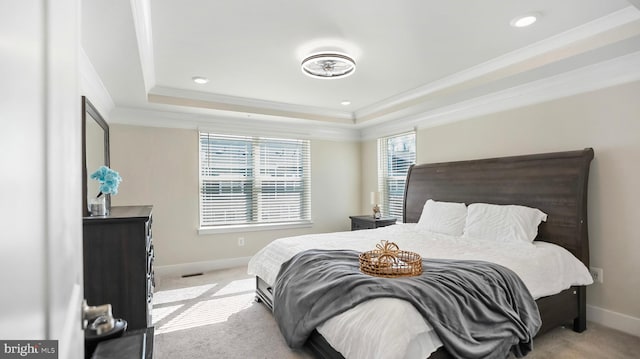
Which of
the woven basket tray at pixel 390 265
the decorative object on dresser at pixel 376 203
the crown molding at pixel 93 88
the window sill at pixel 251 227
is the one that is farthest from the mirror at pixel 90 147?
the decorative object on dresser at pixel 376 203

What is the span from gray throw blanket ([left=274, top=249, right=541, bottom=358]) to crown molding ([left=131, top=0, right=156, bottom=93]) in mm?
2048

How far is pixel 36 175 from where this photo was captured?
1.33 ft

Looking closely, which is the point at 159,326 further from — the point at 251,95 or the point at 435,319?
the point at 251,95

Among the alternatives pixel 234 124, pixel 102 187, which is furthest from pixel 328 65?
pixel 234 124

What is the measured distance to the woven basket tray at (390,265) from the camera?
220 cm

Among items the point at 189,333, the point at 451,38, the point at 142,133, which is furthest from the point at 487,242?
the point at 142,133

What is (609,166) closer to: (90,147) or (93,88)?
(90,147)

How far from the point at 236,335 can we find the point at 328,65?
2.49 metres

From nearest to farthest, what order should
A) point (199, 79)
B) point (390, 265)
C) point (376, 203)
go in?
A: point (390, 265), point (199, 79), point (376, 203)

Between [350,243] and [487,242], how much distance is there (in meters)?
1.29

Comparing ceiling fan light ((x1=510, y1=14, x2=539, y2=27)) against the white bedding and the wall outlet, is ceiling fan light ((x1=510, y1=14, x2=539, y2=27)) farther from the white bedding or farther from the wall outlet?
the wall outlet

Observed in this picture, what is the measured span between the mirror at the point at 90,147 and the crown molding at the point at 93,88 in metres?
0.15

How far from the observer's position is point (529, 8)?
2.25m

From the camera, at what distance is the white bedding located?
5.57ft
